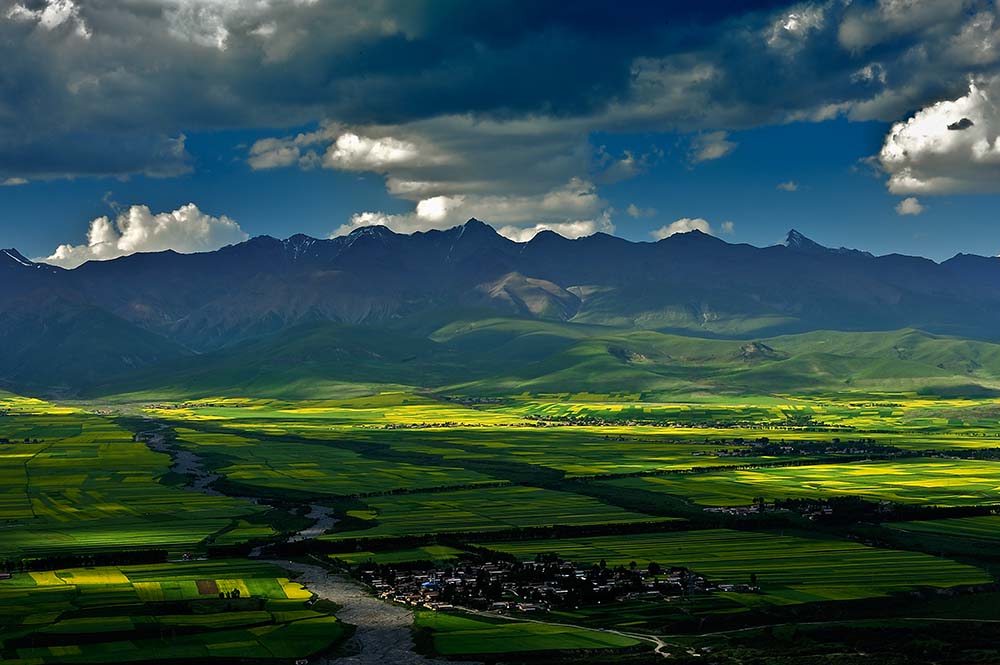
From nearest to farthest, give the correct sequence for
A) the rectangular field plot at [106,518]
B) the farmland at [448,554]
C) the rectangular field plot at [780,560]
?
1. the farmland at [448,554]
2. the rectangular field plot at [780,560]
3. the rectangular field plot at [106,518]

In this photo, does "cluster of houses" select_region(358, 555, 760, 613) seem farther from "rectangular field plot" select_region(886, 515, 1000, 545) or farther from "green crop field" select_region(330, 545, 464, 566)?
"rectangular field plot" select_region(886, 515, 1000, 545)

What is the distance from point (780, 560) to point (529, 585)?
30477 millimetres

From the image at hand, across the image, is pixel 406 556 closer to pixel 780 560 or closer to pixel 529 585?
pixel 529 585

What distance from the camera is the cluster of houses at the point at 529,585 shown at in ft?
368

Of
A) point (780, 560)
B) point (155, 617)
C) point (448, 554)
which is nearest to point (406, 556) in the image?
point (448, 554)

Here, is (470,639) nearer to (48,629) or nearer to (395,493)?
(48,629)

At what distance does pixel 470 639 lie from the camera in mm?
98750

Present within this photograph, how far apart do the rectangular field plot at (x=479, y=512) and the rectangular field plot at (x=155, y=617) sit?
105 ft

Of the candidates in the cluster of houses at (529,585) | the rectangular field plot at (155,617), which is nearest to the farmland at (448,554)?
the rectangular field plot at (155,617)

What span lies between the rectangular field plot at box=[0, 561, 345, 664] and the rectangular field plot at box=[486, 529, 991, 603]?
34.7m

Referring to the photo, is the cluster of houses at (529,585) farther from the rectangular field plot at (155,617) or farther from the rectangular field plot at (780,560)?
the rectangular field plot at (155,617)

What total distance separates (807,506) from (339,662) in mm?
96796

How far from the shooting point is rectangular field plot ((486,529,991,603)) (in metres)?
116

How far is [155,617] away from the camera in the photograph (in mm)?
103438
